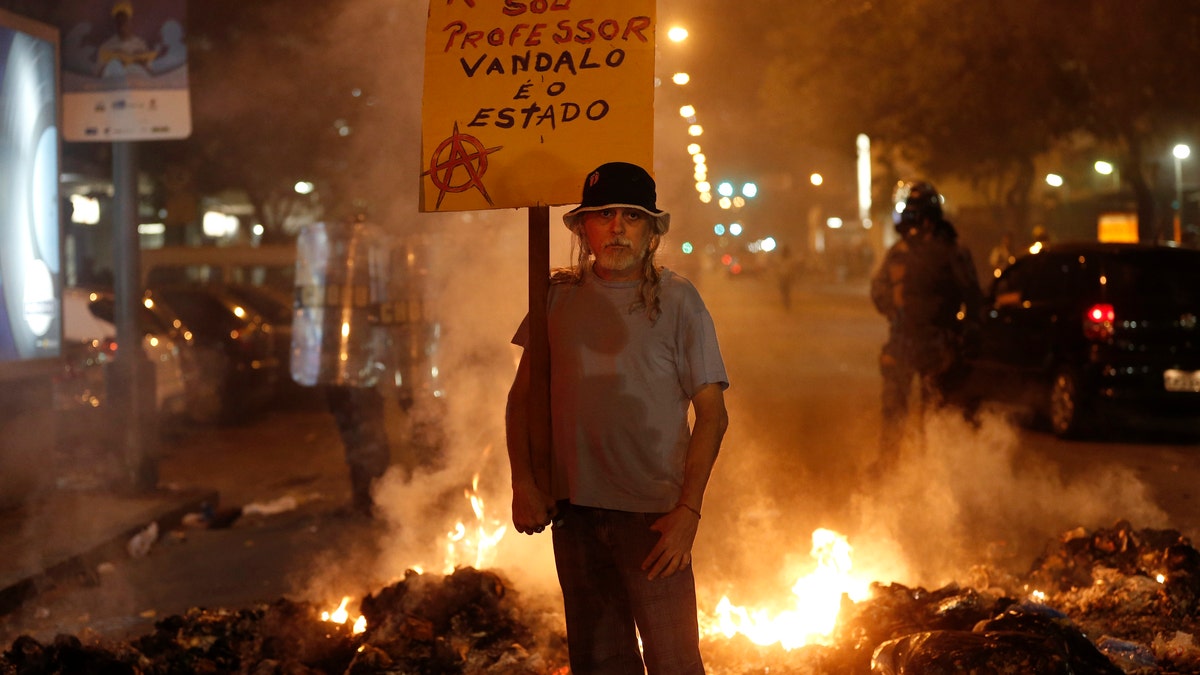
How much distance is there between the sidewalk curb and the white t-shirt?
13.7 ft

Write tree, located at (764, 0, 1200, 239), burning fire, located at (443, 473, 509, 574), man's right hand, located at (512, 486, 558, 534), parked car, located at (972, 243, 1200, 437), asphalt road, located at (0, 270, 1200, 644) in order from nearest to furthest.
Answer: man's right hand, located at (512, 486, 558, 534) → burning fire, located at (443, 473, 509, 574) → asphalt road, located at (0, 270, 1200, 644) → parked car, located at (972, 243, 1200, 437) → tree, located at (764, 0, 1200, 239)

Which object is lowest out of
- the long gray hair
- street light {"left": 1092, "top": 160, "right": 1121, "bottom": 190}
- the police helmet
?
the long gray hair

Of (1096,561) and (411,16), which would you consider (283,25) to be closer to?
(411,16)

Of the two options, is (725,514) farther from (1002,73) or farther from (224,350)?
(1002,73)

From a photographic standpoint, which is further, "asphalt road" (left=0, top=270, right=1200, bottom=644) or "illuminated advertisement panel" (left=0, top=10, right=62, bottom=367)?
"illuminated advertisement panel" (left=0, top=10, right=62, bottom=367)

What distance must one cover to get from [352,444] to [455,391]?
2.67ft

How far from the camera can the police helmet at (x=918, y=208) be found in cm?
761

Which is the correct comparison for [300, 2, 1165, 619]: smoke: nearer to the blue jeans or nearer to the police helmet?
the police helmet

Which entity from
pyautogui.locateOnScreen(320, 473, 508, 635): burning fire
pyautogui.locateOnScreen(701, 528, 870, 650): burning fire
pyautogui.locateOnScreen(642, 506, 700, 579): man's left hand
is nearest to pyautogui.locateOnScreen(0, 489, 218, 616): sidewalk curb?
pyautogui.locateOnScreen(320, 473, 508, 635): burning fire

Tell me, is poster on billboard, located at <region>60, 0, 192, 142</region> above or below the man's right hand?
above

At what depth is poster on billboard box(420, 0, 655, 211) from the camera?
333 cm

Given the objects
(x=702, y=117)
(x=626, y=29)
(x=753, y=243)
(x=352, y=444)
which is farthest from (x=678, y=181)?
(x=753, y=243)

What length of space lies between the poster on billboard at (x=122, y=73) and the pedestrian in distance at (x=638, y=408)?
611cm

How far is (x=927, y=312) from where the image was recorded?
7.62 meters
